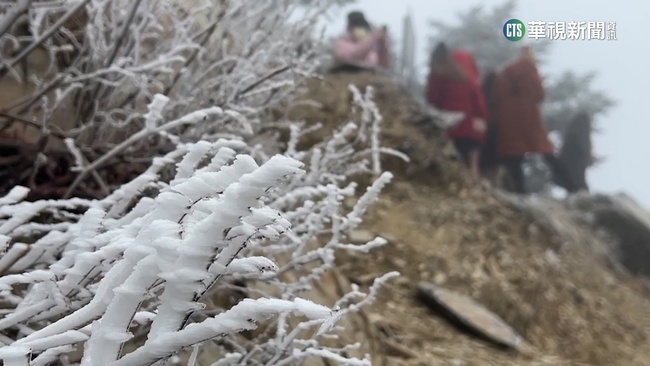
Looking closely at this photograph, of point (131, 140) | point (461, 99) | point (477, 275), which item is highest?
point (131, 140)

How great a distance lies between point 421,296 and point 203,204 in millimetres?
1863

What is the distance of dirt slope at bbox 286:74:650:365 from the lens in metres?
1.86

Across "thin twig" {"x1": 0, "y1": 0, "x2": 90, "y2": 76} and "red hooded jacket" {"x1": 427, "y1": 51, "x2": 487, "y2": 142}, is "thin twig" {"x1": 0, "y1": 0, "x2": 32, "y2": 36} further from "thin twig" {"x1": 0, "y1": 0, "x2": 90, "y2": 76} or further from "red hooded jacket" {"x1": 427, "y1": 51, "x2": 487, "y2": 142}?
"red hooded jacket" {"x1": 427, "y1": 51, "x2": 487, "y2": 142}

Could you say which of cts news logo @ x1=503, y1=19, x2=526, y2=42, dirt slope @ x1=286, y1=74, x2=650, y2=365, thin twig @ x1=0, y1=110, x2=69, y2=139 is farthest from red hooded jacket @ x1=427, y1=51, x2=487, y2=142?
thin twig @ x1=0, y1=110, x2=69, y2=139

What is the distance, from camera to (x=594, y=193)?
548 cm

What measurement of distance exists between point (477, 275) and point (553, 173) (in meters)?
4.18

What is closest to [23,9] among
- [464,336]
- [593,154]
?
[464,336]

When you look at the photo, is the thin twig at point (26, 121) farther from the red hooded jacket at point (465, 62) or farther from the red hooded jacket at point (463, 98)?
the red hooded jacket at point (465, 62)

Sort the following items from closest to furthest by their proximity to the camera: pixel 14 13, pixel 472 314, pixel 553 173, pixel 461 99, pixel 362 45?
pixel 14 13 < pixel 472 314 < pixel 461 99 < pixel 362 45 < pixel 553 173

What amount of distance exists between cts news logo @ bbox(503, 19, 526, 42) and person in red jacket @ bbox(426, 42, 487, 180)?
53.3 inches

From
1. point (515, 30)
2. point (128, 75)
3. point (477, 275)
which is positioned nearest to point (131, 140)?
point (128, 75)

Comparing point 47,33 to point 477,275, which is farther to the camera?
point 477,275

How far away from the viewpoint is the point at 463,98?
15.3 feet

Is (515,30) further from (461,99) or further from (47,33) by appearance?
(47,33)
